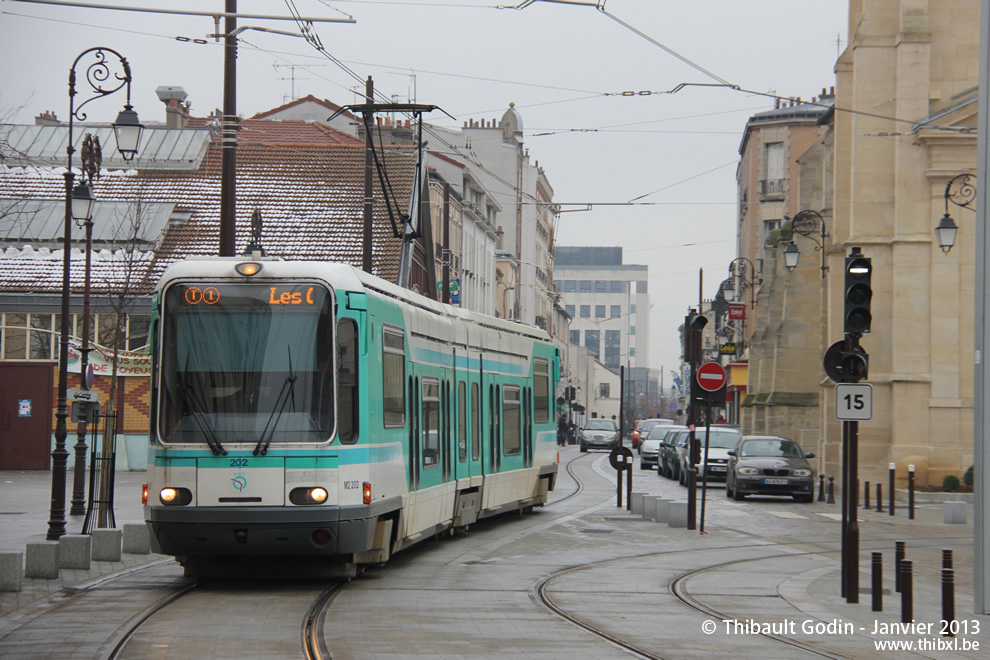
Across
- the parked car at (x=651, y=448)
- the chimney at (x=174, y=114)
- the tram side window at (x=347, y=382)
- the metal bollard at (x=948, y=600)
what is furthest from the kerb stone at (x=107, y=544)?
the chimney at (x=174, y=114)

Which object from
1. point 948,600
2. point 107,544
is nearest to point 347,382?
point 107,544

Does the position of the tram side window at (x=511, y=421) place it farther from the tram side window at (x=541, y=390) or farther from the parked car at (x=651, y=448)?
the parked car at (x=651, y=448)

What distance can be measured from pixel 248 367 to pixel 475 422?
6841mm

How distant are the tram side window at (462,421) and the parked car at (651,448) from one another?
3127cm

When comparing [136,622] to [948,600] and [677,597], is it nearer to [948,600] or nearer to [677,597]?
[677,597]

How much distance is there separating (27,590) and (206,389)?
8.53 feet

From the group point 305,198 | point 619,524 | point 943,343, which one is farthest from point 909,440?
point 305,198

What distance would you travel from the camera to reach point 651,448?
166ft

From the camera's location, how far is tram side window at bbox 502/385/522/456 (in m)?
21.8

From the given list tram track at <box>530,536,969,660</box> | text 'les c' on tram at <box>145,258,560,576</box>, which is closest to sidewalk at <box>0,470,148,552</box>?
text 'les c' on tram at <box>145,258,560,576</box>

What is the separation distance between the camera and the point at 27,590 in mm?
13609

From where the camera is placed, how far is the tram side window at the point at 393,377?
14633 mm

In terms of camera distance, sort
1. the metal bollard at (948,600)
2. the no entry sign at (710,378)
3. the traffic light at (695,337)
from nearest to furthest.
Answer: the metal bollard at (948,600), the no entry sign at (710,378), the traffic light at (695,337)

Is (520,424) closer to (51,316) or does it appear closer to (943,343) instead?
(943,343)
